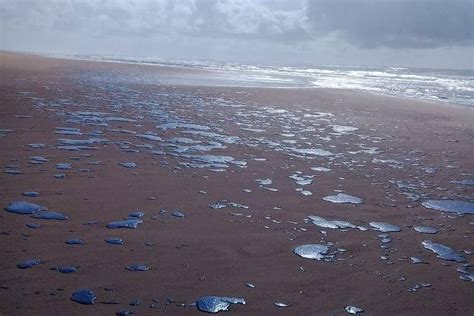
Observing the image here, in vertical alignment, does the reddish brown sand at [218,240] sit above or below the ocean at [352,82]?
below

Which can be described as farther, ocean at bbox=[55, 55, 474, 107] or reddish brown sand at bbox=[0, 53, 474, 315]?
ocean at bbox=[55, 55, 474, 107]

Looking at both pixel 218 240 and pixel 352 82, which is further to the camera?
pixel 352 82

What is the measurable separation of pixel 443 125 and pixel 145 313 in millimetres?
14653

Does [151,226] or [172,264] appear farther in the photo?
[151,226]

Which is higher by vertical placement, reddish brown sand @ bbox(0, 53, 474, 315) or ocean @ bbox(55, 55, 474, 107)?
ocean @ bbox(55, 55, 474, 107)

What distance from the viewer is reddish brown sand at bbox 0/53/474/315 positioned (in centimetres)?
391

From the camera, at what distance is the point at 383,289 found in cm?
422

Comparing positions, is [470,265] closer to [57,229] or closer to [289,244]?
[289,244]

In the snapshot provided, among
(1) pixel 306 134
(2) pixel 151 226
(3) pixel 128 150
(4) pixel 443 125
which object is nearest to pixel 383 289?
(2) pixel 151 226

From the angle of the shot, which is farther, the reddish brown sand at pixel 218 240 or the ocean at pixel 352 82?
the ocean at pixel 352 82

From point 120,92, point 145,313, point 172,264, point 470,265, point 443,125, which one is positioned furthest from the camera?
point 120,92

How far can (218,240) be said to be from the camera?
5.07 m

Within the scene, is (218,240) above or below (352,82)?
below

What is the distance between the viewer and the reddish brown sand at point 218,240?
12.8 ft
